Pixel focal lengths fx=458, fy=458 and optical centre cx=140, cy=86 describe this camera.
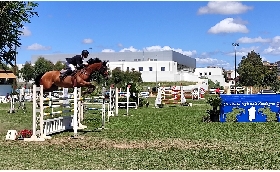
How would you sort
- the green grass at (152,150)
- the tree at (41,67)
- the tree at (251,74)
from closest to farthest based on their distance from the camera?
1. the green grass at (152,150)
2. the tree at (251,74)
3. the tree at (41,67)

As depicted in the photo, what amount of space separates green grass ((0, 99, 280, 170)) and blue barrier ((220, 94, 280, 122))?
276cm

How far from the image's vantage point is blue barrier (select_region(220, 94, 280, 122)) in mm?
17469

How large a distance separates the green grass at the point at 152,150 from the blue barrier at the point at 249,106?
9.06 feet

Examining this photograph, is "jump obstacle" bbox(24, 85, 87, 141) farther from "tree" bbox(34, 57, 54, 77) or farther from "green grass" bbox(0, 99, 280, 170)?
"tree" bbox(34, 57, 54, 77)

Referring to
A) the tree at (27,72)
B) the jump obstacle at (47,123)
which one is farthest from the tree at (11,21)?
the tree at (27,72)

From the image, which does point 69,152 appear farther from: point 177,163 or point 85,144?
point 177,163

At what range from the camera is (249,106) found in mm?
17531

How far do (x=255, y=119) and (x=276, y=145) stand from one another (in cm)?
703

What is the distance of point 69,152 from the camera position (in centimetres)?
977

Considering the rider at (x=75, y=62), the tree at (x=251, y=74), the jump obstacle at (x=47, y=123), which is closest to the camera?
the jump obstacle at (x=47, y=123)

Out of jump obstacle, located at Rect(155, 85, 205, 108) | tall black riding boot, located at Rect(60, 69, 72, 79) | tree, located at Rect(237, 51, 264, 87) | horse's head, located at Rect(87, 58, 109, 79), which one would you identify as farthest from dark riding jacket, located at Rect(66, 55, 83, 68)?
tree, located at Rect(237, 51, 264, 87)

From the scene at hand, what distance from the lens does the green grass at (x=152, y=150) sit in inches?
317

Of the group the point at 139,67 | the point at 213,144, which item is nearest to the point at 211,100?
the point at 213,144

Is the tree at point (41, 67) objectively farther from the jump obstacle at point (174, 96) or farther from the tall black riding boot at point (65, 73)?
the tall black riding boot at point (65, 73)
